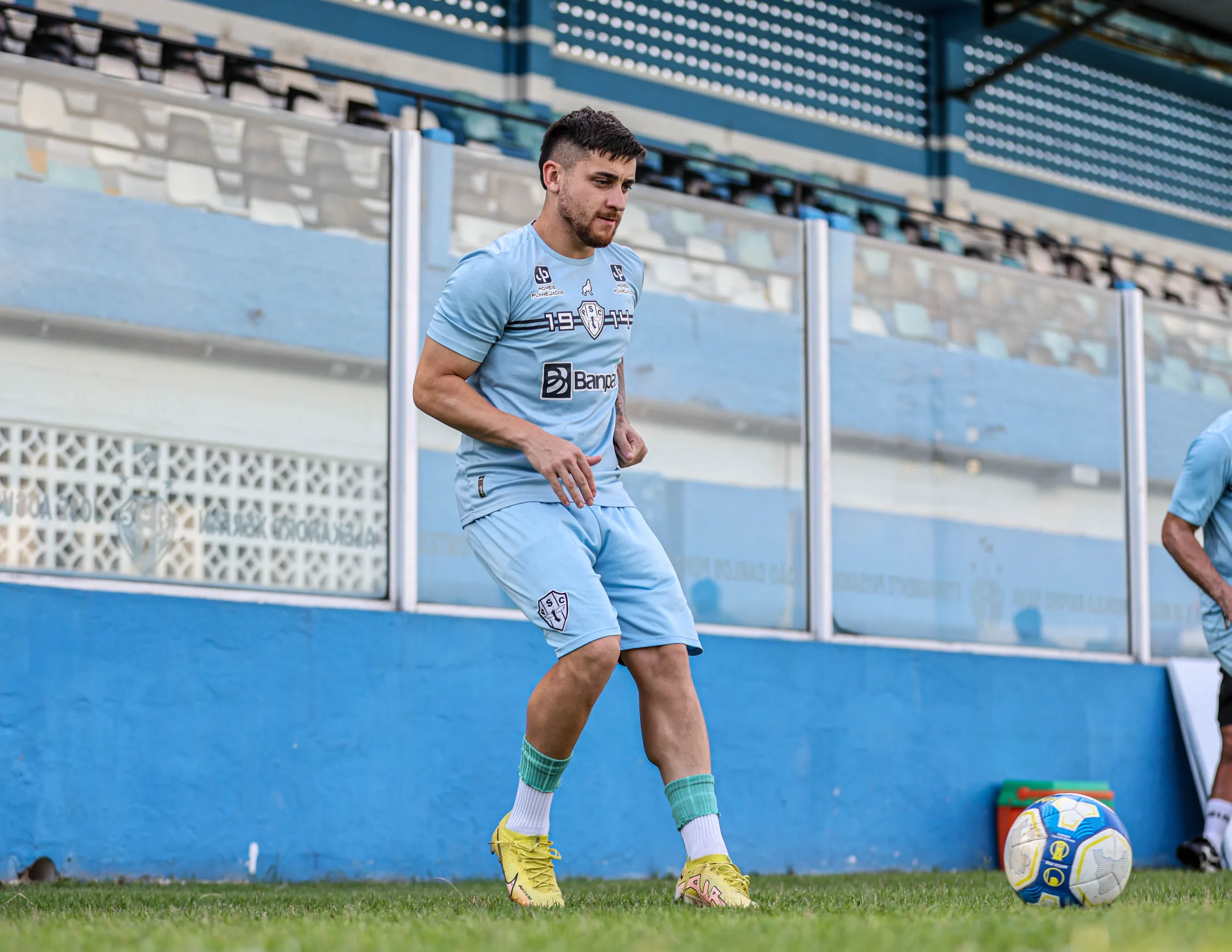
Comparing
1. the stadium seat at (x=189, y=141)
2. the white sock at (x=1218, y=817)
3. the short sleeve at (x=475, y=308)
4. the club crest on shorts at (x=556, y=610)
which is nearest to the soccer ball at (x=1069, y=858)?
the club crest on shorts at (x=556, y=610)

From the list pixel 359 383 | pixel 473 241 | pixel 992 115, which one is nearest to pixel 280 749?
pixel 359 383

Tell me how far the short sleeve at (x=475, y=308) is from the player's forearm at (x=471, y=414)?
0.09m

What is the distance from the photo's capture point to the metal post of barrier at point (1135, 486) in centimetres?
862

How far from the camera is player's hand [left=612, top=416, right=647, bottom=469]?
4.27m

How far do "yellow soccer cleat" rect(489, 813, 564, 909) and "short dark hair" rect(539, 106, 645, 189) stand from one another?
5.09ft

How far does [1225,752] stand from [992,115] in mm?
7966

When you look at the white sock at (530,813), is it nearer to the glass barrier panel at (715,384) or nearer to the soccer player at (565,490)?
the soccer player at (565,490)

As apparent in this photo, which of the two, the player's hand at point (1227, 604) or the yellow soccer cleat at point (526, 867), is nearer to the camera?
the yellow soccer cleat at point (526, 867)

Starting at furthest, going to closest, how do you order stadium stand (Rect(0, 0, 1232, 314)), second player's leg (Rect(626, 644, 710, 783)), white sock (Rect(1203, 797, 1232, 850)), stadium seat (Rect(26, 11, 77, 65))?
stadium seat (Rect(26, 11, 77, 65))
white sock (Rect(1203, 797, 1232, 850))
stadium stand (Rect(0, 0, 1232, 314))
second player's leg (Rect(626, 644, 710, 783))

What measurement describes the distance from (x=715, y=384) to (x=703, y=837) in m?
3.74

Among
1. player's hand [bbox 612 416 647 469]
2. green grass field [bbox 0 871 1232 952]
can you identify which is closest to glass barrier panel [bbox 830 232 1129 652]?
green grass field [bbox 0 871 1232 952]

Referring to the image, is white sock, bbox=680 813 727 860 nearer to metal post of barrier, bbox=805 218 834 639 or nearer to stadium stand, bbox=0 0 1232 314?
stadium stand, bbox=0 0 1232 314

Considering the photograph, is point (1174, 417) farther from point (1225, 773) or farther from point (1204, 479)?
point (1204, 479)

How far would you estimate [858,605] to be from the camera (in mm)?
7598
